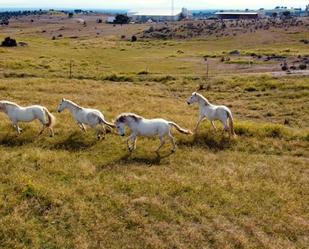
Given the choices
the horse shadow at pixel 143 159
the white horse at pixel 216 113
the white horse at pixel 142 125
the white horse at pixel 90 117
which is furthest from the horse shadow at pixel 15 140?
the white horse at pixel 216 113

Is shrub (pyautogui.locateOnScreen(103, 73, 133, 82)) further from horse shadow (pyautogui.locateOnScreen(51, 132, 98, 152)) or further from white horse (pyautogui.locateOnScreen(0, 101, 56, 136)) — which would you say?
horse shadow (pyautogui.locateOnScreen(51, 132, 98, 152))

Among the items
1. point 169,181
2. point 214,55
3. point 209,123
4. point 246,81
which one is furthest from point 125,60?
point 169,181

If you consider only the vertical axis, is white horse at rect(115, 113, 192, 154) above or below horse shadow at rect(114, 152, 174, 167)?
above

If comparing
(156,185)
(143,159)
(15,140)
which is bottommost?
(156,185)

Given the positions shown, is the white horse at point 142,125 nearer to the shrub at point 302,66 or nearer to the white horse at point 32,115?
the white horse at point 32,115

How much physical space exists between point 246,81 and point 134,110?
15.4 meters

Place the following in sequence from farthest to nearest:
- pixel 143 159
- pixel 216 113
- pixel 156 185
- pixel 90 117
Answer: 1. pixel 216 113
2. pixel 90 117
3. pixel 143 159
4. pixel 156 185

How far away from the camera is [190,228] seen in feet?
40.0

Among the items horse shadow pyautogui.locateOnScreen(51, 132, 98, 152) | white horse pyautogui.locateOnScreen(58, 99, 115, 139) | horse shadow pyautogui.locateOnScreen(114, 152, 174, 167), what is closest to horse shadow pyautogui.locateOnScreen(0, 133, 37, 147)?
horse shadow pyautogui.locateOnScreen(51, 132, 98, 152)

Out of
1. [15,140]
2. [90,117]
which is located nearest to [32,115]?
[15,140]

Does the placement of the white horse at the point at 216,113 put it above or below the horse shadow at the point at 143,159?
above

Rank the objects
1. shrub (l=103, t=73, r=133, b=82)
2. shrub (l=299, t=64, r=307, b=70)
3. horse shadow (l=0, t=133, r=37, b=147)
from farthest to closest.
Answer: shrub (l=299, t=64, r=307, b=70), shrub (l=103, t=73, r=133, b=82), horse shadow (l=0, t=133, r=37, b=147)

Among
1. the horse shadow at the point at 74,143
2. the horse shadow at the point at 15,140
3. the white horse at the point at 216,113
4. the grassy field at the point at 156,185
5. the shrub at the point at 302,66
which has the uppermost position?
the white horse at the point at 216,113

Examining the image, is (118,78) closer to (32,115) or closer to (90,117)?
(32,115)
